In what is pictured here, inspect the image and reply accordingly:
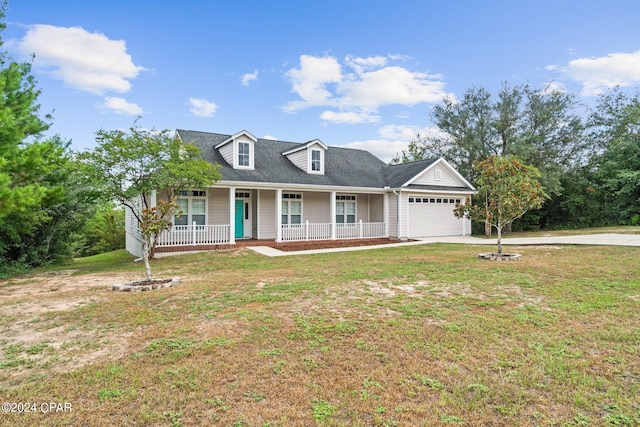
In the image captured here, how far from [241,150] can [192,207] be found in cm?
352

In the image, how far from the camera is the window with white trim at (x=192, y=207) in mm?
15156

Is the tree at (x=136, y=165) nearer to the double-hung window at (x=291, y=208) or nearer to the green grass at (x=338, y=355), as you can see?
the green grass at (x=338, y=355)

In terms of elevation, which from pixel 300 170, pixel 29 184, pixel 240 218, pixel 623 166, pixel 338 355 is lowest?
pixel 338 355

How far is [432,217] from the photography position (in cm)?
1969

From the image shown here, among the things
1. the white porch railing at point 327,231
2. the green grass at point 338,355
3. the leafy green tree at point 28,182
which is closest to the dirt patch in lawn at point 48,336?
the green grass at point 338,355

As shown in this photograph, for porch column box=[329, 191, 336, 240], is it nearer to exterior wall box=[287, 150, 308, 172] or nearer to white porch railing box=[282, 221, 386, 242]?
white porch railing box=[282, 221, 386, 242]

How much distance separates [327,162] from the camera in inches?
788

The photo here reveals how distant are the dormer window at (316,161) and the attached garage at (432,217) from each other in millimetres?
5182

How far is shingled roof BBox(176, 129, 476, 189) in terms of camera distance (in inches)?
642

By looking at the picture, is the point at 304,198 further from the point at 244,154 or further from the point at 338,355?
the point at 338,355

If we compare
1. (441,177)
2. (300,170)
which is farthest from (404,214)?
(300,170)

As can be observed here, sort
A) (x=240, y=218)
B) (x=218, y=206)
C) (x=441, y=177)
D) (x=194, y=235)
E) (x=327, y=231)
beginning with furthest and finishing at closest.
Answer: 1. (x=441, y=177)
2. (x=327, y=231)
3. (x=240, y=218)
4. (x=218, y=206)
5. (x=194, y=235)

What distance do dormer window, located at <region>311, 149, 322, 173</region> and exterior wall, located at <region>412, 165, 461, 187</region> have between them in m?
5.21

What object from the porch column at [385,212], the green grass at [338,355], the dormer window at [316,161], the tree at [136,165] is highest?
the dormer window at [316,161]
